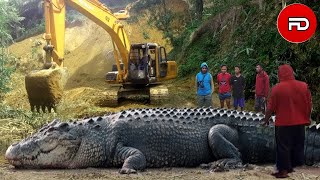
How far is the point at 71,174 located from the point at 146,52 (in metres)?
12.6

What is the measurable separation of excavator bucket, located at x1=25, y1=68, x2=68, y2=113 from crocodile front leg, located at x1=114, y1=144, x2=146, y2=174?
567cm

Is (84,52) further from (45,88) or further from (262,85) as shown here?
(262,85)

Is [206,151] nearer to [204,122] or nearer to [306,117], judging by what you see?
[204,122]

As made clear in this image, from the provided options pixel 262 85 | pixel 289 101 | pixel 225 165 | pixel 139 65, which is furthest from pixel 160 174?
Answer: pixel 139 65

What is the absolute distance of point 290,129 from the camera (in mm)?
6223

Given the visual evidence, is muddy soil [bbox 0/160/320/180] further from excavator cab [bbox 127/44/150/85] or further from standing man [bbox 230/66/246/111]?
excavator cab [bbox 127/44/150/85]

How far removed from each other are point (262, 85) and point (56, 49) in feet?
23.1

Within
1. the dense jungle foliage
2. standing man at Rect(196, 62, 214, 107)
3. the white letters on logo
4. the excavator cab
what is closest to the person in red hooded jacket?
standing man at Rect(196, 62, 214, 107)

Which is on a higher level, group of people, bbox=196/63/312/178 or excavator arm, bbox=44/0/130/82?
excavator arm, bbox=44/0/130/82

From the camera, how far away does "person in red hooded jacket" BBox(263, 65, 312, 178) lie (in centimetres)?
619

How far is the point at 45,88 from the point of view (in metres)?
12.2

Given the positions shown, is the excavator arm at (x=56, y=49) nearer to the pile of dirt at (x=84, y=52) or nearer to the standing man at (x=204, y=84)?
the standing man at (x=204, y=84)

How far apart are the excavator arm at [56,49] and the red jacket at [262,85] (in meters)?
5.46

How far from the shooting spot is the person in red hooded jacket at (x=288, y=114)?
20.3 ft
